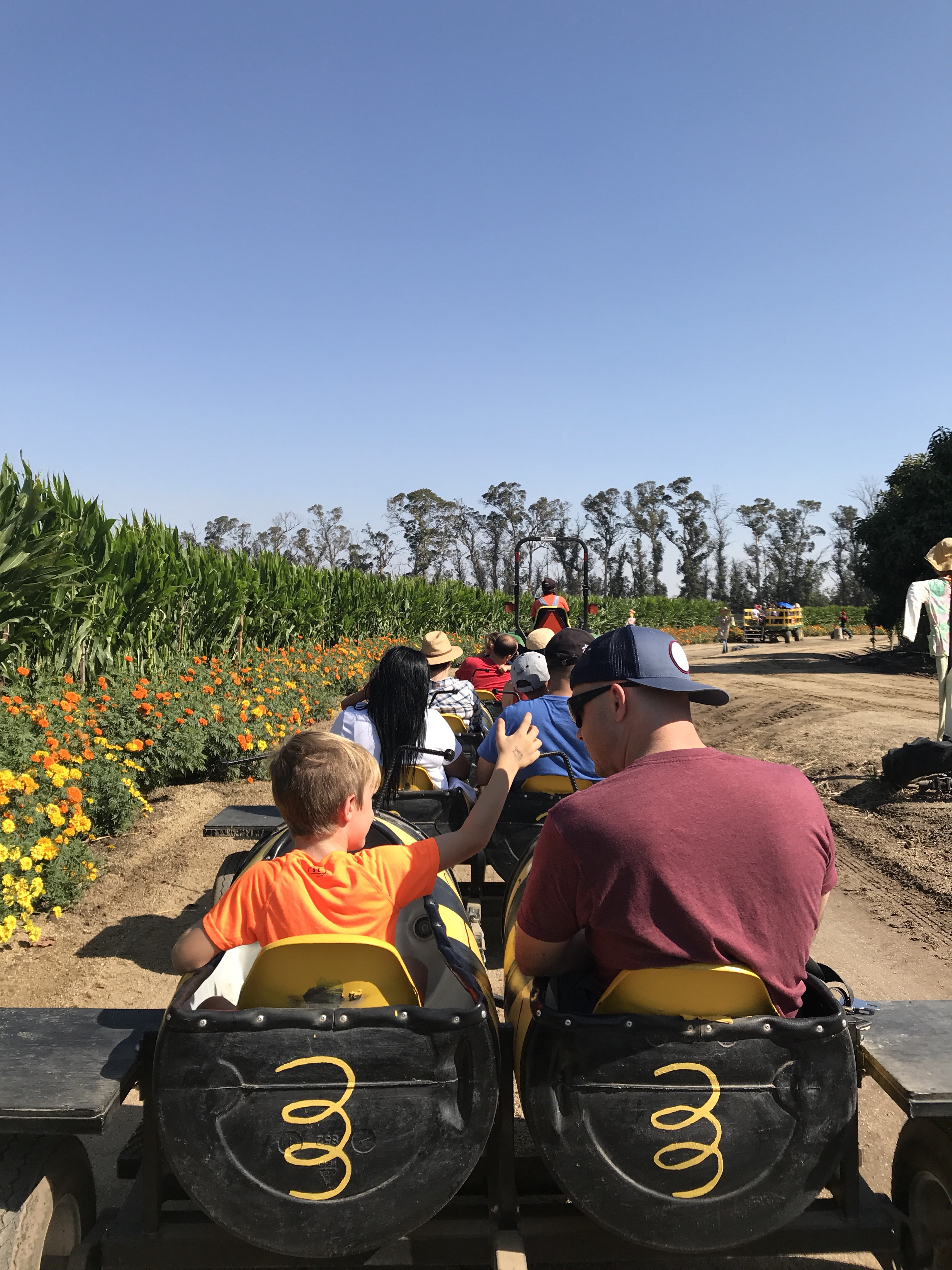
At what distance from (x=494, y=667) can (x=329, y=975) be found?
264 inches

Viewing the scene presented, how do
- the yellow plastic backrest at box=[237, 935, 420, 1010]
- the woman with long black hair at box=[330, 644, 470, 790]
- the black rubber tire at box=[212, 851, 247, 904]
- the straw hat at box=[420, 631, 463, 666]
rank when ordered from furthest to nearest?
the straw hat at box=[420, 631, 463, 666] → the woman with long black hair at box=[330, 644, 470, 790] → the black rubber tire at box=[212, 851, 247, 904] → the yellow plastic backrest at box=[237, 935, 420, 1010]

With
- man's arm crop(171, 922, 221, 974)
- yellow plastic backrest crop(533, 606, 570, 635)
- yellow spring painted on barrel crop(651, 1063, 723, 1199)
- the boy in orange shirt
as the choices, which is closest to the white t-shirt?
the boy in orange shirt

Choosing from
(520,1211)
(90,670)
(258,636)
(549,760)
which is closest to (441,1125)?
(520,1211)

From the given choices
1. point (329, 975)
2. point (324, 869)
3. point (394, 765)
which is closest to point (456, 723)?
point (394, 765)

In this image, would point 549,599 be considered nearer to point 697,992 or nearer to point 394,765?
point 394,765

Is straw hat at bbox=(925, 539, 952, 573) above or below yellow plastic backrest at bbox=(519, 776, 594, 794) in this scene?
above

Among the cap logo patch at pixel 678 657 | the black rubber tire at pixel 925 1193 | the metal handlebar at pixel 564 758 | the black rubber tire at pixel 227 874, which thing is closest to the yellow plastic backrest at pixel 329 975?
the cap logo patch at pixel 678 657

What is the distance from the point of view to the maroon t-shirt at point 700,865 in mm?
1793

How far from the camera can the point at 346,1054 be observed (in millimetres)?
1812

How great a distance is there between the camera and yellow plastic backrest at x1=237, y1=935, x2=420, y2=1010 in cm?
192

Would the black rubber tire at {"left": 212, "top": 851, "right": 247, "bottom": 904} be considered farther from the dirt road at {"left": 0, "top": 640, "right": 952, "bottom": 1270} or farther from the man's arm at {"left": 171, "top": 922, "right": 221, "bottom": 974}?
the man's arm at {"left": 171, "top": 922, "right": 221, "bottom": 974}

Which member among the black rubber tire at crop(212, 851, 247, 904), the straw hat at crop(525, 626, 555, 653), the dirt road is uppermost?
the straw hat at crop(525, 626, 555, 653)

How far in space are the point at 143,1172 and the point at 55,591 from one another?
7430 mm

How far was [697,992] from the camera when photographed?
180cm
